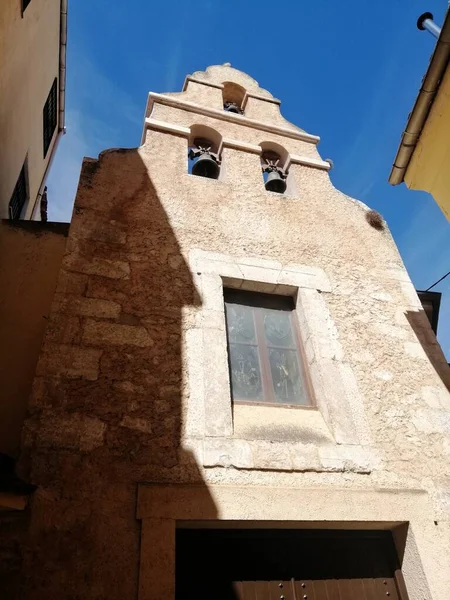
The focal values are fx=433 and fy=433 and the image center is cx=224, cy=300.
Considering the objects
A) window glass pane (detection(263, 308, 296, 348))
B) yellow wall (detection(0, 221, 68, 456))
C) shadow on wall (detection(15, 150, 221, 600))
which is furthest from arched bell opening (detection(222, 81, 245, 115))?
window glass pane (detection(263, 308, 296, 348))

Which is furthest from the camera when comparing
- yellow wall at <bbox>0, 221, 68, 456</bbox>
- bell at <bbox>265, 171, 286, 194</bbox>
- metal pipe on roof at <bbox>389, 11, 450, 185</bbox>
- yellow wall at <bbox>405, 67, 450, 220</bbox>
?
bell at <bbox>265, 171, 286, 194</bbox>

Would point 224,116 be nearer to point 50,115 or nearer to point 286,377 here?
point 286,377

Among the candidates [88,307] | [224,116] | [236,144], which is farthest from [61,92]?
[88,307]

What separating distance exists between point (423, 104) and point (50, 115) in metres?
6.29

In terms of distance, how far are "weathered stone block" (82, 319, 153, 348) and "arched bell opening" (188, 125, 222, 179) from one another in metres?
2.34

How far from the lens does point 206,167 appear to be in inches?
186

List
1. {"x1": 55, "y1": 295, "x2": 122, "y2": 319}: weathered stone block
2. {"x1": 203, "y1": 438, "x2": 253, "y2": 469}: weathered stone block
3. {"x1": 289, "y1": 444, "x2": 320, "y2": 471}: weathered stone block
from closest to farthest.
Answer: {"x1": 203, "y1": 438, "x2": 253, "y2": 469}: weathered stone block → {"x1": 289, "y1": 444, "x2": 320, "y2": 471}: weathered stone block → {"x1": 55, "y1": 295, "x2": 122, "y2": 319}: weathered stone block

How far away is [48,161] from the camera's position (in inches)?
329

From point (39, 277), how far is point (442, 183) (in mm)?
3747

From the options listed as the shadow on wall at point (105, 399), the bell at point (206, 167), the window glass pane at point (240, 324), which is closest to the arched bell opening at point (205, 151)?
the bell at point (206, 167)

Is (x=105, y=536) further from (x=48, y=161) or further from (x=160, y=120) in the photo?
(x=48, y=161)

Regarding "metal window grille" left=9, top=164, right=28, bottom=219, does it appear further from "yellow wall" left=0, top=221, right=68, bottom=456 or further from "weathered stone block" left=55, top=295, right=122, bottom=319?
"weathered stone block" left=55, top=295, right=122, bottom=319

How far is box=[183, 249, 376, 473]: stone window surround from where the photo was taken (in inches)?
102

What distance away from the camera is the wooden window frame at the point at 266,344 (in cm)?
306
